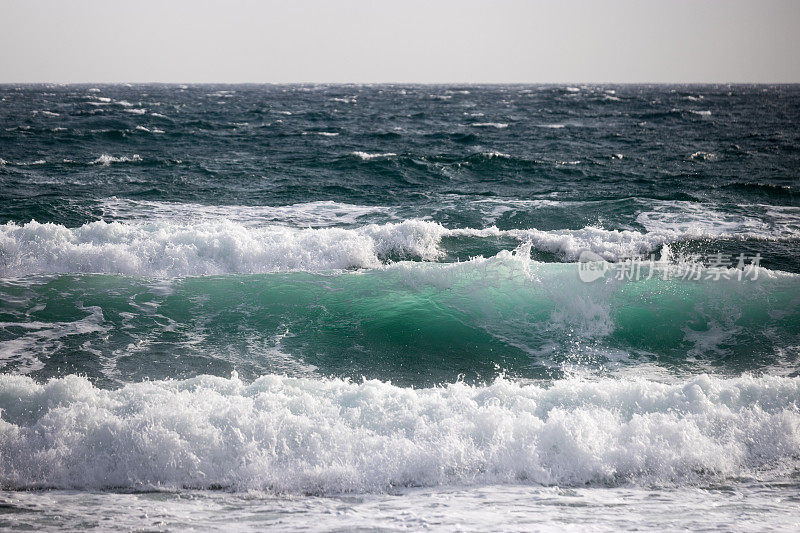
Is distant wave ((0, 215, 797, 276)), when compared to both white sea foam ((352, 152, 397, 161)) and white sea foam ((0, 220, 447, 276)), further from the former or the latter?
white sea foam ((352, 152, 397, 161))

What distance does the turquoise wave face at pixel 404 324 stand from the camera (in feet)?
22.0

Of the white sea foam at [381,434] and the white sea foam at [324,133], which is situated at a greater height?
the white sea foam at [324,133]

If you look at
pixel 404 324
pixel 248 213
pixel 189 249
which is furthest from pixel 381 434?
pixel 248 213

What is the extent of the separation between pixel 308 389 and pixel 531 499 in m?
2.57

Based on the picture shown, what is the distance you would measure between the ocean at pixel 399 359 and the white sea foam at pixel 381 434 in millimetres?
23

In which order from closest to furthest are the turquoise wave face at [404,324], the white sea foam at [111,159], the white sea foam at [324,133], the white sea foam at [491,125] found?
1. the turquoise wave face at [404,324]
2. the white sea foam at [111,159]
3. the white sea foam at [324,133]
4. the white sea foam at [491,125]

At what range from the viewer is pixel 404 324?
26.1 ft

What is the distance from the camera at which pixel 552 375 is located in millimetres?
6562

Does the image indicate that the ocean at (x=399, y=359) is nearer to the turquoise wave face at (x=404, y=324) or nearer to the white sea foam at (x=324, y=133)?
the turquoise wave face at (x=404, y=324)

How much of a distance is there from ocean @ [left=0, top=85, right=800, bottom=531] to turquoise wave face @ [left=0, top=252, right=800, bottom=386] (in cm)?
4

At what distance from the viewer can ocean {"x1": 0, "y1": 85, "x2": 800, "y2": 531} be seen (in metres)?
4.32

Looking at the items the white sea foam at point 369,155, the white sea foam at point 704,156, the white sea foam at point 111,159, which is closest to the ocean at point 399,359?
the white sea foam at point 111,159

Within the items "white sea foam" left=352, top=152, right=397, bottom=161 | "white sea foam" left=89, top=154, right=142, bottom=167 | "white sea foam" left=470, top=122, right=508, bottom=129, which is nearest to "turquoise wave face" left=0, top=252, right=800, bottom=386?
"white sea foam" left=89, top=154, right=142, bottom=167

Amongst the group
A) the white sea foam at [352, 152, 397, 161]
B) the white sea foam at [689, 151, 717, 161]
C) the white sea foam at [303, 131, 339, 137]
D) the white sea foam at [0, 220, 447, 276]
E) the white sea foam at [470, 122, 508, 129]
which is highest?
the white sea foam at [470, 122, 508, 129]
